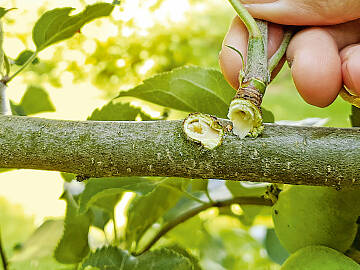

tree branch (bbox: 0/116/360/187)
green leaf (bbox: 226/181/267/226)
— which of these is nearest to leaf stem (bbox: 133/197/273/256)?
green leaf (bbox: 226/181/267/226)

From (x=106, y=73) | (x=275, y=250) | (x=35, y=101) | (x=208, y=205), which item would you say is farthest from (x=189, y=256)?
(x=106, y=73)

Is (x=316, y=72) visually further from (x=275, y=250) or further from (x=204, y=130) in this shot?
(x=275, y=250)

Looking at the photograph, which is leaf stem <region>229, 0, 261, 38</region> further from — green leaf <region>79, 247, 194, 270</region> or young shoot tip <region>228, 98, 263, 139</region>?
green leaf <region>79, 247, 194, 270</region>

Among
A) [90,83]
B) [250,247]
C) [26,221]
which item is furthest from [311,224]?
[90,83]

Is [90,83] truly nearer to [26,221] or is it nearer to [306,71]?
[26,221]

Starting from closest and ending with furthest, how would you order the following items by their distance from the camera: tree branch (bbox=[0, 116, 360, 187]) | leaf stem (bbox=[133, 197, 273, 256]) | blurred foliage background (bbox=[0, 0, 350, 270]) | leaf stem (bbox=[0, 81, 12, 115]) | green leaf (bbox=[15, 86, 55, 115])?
tree branch (bbox=[0, 116, 360, 187])
leaf stem (bbox=[0, 81, 12, 115])
leaf stem (bbox=[133, 197, 273, 256])
green leaf (bbox=[15, 86, 55, 115])
blurred foliage background (bbox=[0, 0, 350, 270])

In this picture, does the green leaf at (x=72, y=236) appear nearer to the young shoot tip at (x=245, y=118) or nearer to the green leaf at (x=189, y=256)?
the green leaf at (x=189, y=256)
